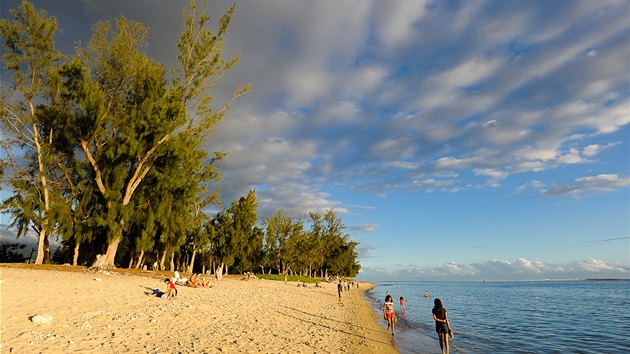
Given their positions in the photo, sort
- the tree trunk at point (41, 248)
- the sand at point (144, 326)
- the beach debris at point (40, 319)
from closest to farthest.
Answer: the sand at point (144, 326) → the beach debris at point (40, 319) → the tree trunk at point (41, 248)

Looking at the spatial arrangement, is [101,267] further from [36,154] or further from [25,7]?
[25,7]

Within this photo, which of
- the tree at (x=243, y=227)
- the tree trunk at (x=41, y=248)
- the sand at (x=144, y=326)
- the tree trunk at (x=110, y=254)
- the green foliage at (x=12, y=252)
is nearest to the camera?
the sand at (x=144, y=326)

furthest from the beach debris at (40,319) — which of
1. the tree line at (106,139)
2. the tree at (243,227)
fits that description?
the tree at (243,227)

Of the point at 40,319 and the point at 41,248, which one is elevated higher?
the point at 41,248

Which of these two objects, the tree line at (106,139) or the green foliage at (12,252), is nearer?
the tree line at (106,139)

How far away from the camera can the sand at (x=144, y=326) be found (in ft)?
30.2

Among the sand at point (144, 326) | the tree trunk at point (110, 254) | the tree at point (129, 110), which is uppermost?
the tree at point (129, 110)

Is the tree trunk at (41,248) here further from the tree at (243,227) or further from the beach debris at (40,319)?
the tree at (243,227)

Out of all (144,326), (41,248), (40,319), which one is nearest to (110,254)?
(41,248)

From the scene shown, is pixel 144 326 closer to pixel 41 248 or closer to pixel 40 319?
pixel 40 319

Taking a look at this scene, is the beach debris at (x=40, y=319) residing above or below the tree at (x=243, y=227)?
below

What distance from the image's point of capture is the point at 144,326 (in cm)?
1135

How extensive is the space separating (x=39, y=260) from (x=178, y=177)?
13.2 meters

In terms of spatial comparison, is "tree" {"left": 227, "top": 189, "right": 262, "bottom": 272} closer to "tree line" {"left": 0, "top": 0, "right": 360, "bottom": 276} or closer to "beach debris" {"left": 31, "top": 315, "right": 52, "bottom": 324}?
"tree line" {"left": 0, "top": 0, "right": 360, "bottom": 276}
